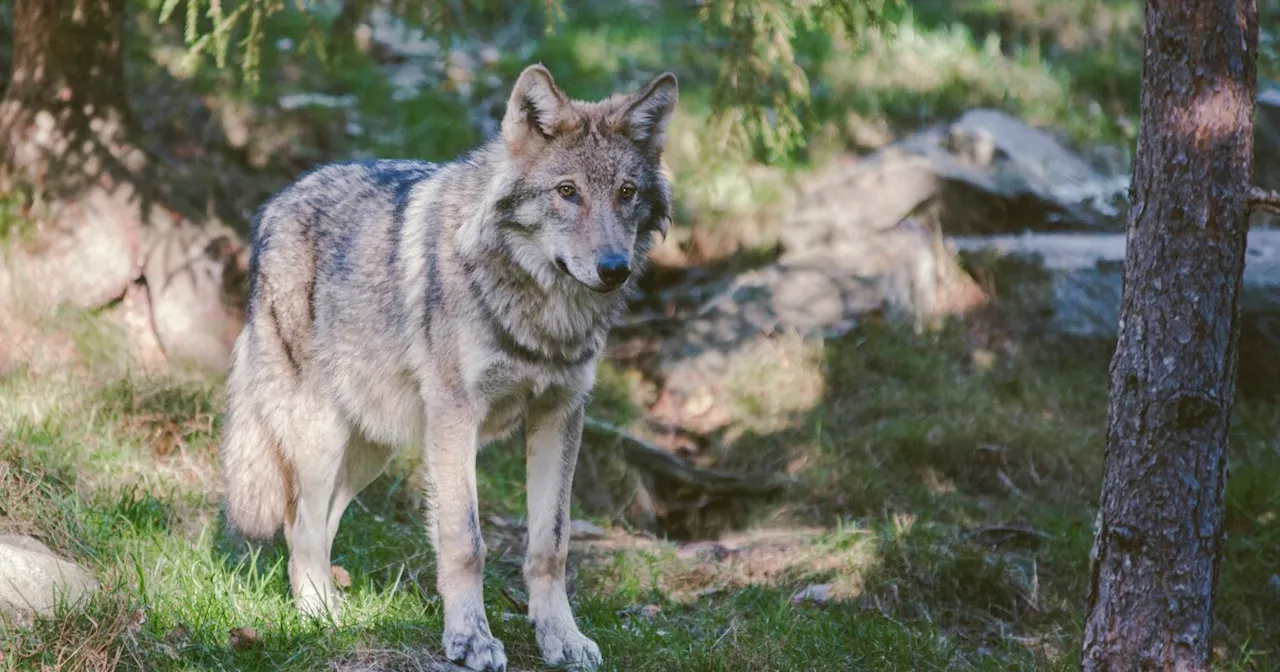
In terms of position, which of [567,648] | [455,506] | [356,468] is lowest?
[567,648]

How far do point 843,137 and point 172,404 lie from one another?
537 centimetres

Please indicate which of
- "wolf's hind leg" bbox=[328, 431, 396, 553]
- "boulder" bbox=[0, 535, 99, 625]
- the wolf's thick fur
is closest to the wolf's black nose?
the wolf's thick fur

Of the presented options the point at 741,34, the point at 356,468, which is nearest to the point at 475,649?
the point at 356,468

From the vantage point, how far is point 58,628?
3.79m

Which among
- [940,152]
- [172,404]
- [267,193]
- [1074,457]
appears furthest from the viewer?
[940,152]

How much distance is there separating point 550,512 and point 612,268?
1069 millimetres

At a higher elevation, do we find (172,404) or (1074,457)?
(172,404)

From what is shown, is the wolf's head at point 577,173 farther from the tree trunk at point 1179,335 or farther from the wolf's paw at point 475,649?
the tree trunk at point 1179,335

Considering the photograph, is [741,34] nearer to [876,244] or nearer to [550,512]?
[876,244]

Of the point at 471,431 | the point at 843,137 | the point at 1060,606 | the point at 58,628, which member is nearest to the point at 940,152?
the point at 843,137

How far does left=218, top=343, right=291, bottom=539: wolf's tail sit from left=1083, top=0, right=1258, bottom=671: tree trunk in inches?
126

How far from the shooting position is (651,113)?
177 inches

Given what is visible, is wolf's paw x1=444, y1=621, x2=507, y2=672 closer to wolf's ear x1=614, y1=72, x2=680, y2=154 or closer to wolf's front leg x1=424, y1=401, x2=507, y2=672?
wolf's front leg x1=424, y1=401, x2=507, y2=672

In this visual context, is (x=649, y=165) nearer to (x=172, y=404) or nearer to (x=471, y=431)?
(x=471, y=431)
